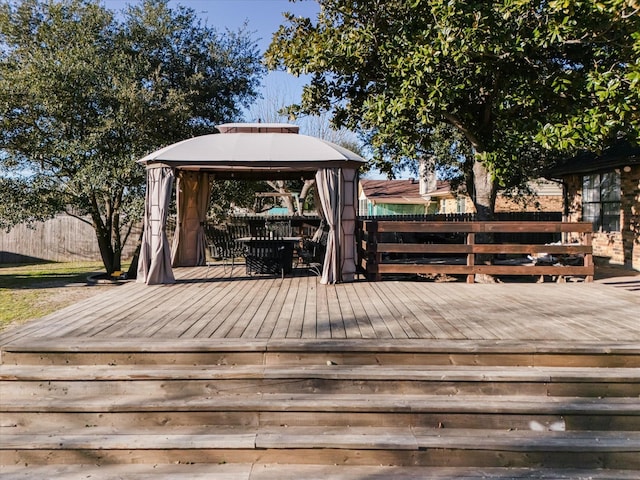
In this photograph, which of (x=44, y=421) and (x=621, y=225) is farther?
(x=621, y=225)

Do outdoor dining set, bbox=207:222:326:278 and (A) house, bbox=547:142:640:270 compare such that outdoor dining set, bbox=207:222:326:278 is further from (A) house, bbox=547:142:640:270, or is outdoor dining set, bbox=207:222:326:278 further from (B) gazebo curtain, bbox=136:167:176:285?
(A) house, bbox=547:142:640:270

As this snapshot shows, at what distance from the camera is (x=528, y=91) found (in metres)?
7.24

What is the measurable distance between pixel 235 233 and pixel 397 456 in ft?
41.6

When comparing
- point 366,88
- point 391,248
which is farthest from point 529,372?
point 366,88

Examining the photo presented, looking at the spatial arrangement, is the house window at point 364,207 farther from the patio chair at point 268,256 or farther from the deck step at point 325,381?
the deck step at point 325,381

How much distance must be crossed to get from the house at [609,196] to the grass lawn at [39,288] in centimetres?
1210

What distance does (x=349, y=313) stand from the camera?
15.9 ft

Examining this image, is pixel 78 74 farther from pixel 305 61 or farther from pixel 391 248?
pixel 391 248

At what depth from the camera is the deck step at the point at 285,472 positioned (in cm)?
282

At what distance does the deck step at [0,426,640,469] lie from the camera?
9.67 feet

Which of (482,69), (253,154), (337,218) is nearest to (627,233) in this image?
(482,69)

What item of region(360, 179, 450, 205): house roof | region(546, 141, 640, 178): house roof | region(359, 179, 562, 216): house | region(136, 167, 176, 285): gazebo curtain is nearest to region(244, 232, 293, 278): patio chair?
region(136, 167, 176, 285): gazebo curtain

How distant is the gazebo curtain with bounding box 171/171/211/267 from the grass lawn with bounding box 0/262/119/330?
2.15 m

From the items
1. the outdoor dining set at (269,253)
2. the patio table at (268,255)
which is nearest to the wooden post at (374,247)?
the outdoor dining set at (269,253)
